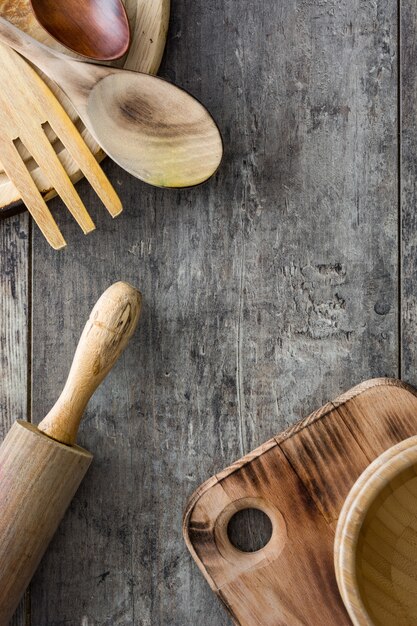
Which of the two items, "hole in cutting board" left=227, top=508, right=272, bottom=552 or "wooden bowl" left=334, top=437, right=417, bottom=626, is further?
"hole in cutting board" left=227, top=508, right=272, bottom=552

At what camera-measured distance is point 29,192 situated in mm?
668

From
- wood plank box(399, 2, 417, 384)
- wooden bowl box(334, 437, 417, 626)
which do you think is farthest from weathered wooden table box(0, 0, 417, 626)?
wooden bowl box(334, 437, 417, 626)

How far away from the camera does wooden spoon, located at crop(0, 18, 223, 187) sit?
650 millimetres

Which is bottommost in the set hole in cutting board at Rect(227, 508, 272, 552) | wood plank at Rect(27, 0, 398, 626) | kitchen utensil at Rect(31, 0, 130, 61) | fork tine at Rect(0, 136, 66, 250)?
hole in cutting board at Rect(227, 508, 272, 552)

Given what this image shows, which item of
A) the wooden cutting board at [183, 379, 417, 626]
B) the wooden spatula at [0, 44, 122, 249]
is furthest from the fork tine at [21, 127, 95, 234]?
the wooden cutting board at [183, 379, 417, 626]

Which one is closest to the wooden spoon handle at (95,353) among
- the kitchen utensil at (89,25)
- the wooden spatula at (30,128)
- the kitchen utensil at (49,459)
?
the kitchen utensil at (49,459)

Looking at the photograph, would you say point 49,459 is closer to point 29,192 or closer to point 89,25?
point 29,192

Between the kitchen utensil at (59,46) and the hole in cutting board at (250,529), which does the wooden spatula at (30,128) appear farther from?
the hole in cutting board at (250,529)

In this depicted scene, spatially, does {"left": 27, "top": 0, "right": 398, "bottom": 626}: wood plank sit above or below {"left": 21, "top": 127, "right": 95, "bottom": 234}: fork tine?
below

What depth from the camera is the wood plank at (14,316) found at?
2.32 feet

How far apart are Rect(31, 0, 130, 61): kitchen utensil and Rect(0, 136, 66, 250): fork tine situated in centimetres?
11

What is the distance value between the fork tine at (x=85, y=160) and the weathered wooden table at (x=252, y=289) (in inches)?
1.6

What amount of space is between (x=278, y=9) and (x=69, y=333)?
36 centimetres

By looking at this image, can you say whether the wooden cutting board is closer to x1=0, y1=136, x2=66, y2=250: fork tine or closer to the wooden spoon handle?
the wooden spoon handle
